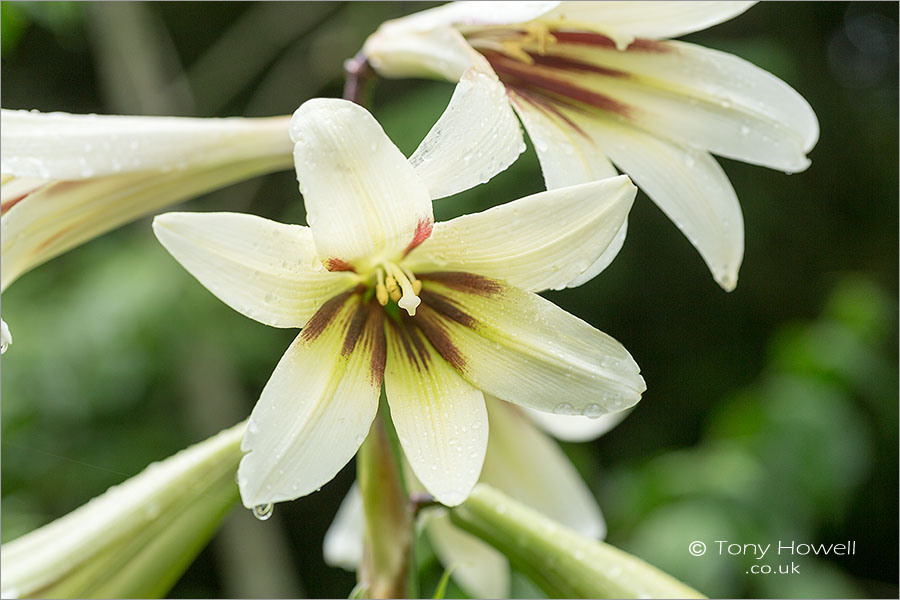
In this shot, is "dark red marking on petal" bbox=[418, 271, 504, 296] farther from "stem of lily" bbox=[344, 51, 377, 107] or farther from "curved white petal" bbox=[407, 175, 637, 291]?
"stem of lily" bbox=[344, 51, 377, 107]

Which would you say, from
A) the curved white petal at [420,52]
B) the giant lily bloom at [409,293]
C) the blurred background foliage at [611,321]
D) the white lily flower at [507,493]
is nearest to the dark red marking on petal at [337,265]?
the giant lily bloom at [409,293]

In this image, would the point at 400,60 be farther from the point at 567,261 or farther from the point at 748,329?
the point at 748,329

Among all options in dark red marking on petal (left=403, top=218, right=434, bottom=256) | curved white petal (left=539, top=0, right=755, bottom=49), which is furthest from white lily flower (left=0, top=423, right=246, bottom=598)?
curved white petal (left=539, top=0, right=755, bottom=49)

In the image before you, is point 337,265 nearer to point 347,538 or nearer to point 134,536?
point 134,536

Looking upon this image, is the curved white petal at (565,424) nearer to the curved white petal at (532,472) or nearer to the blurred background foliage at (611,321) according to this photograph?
the curved white petal at (532,472)

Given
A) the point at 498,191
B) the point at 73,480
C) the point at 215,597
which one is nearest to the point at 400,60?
the point at 498,191

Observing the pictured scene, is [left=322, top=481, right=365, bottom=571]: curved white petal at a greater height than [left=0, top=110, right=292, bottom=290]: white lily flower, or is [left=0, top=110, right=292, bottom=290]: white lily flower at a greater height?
[left=0, top=110, right=292, bottom=290]: white lily flower
